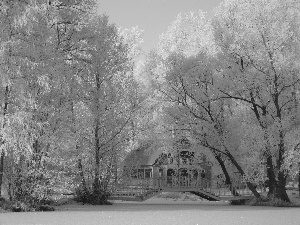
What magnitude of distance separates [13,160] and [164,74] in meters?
12.9

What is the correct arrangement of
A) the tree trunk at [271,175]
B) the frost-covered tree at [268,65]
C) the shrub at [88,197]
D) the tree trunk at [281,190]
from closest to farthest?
the frost-covered tree at [268,65] < the shrub at [88,197] < the tree trunk at [281,190] < the tree trunk at [271,175]

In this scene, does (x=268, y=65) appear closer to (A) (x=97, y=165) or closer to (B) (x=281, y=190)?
(B) (x=281, y=190)

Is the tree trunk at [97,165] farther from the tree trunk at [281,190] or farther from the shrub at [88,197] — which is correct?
the tree trunk at [281,190]

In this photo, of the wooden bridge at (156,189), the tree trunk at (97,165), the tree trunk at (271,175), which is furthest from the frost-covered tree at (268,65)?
the tree trunk at (97,165)

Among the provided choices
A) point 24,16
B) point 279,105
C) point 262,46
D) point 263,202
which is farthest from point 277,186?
point 24,16

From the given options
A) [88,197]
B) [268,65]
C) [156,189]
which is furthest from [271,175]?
[88,197]

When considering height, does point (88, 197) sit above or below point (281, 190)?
below

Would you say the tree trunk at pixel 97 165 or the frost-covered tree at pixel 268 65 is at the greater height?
the frost-covered tree at pixel 268 65

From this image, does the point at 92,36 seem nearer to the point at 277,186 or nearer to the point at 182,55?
the point at 182,55

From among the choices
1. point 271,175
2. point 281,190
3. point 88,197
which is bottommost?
point 88,197

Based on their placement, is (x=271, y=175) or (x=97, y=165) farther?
(x=271, y=175)

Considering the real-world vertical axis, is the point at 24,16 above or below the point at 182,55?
below

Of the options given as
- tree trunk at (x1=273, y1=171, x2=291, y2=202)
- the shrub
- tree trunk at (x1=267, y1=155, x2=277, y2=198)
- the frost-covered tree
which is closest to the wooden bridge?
the shrub

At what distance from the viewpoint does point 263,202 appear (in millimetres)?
28672
